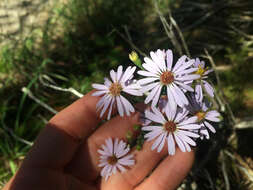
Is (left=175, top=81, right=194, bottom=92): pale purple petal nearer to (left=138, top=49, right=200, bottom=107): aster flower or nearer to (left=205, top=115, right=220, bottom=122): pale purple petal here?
(left=138, top=49, right=200, bottom=107): aster flower

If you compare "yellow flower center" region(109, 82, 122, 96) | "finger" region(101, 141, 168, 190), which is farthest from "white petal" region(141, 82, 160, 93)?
"finger" region(101, 141, 168, 190)

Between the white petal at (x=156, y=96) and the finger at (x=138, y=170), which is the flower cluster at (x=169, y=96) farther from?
the finger at (x=138, y=170)

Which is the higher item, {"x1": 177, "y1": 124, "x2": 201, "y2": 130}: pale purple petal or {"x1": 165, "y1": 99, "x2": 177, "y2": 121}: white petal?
{"x1": 165, "y1": 99, "x2": 177, "y2": 121}: white petal

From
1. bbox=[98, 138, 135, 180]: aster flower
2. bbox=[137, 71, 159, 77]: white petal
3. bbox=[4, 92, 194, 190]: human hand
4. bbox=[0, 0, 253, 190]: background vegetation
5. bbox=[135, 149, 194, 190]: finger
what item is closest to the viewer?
bbox=[137, 71, 159, 77]: white petal

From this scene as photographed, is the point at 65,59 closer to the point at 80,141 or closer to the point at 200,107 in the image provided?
the point at 80,141

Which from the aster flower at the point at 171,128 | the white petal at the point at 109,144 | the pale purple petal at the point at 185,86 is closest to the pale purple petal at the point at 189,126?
the aster flower at the point at 171,128

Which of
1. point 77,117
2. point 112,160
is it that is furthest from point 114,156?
point 77,117
